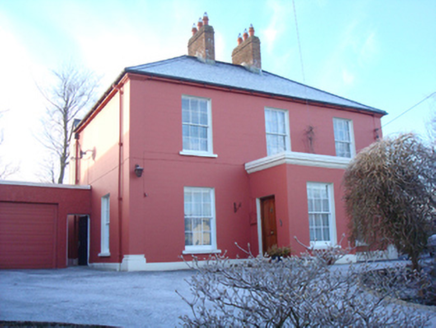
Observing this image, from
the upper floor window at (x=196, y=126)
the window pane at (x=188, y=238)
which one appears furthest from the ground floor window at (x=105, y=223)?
the upper floor window at (x=196, y=126)

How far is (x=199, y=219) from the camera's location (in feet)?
45.7

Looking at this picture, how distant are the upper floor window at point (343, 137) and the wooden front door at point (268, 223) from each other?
14.6 feet

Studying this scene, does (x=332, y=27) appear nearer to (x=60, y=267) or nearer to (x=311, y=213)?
(x=311, y=213)

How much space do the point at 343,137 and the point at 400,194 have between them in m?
8.96

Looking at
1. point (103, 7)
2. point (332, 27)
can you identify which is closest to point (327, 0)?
point (332, 27)

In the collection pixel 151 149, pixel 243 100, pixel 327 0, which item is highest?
pixel 327 0

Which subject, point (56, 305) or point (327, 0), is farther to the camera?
point (327, 0)

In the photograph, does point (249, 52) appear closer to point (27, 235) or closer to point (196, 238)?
point (196, 238)

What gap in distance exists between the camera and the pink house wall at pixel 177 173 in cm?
1308

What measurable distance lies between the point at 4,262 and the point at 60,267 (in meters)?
1.79

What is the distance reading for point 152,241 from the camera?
1298 centimetres

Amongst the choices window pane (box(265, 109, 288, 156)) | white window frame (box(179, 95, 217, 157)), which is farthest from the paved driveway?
window pane (box(265, 109, 288, 156))

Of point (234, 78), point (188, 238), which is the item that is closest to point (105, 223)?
point (188, 238)

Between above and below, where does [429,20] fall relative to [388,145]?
above
